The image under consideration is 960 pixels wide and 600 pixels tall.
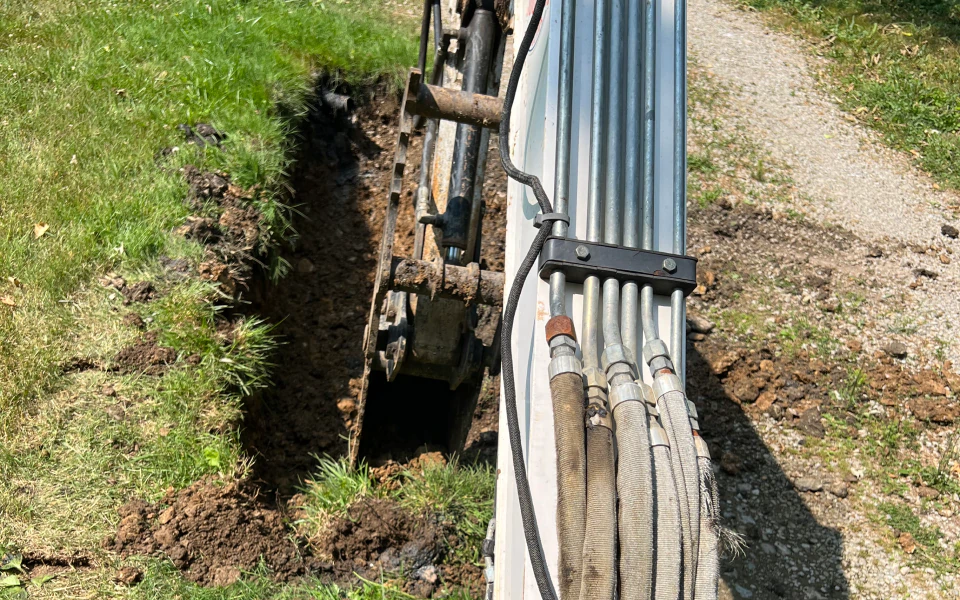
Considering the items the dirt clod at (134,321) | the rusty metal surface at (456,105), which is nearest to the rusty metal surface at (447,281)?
the rusty metal surface at (456,105)

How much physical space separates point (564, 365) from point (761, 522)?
231 cm

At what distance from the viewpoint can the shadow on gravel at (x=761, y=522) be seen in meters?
3.17

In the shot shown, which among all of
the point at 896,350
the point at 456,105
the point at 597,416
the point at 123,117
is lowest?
the point at 597,416

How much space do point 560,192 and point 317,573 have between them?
80.0 inches

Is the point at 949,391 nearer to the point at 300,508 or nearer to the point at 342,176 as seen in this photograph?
the point at 300,508

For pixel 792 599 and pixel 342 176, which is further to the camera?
pixel 342 176

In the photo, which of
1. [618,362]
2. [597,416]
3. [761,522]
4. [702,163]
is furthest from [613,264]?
[702,163]

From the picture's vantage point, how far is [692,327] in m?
4.15

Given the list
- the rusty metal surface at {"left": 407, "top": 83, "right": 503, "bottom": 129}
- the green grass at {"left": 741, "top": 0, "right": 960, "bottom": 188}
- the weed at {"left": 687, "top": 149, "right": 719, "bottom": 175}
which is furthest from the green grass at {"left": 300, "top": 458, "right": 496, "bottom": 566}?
the green grass at {"left": 741, "top": 0, "right": 960, "bottom": 188}

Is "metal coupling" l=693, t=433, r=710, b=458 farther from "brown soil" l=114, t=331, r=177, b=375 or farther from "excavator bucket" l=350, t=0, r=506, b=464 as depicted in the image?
"brown soil" l=114, t=331, r=177, b=375

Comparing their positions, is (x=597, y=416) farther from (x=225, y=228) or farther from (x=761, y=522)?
(x=225, y=228)

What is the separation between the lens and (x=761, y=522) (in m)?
3.39

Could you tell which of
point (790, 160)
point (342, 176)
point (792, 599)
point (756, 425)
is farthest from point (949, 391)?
point (342, 176)

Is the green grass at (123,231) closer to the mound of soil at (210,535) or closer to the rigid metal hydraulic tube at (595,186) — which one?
the mound of soil at (210,535)
